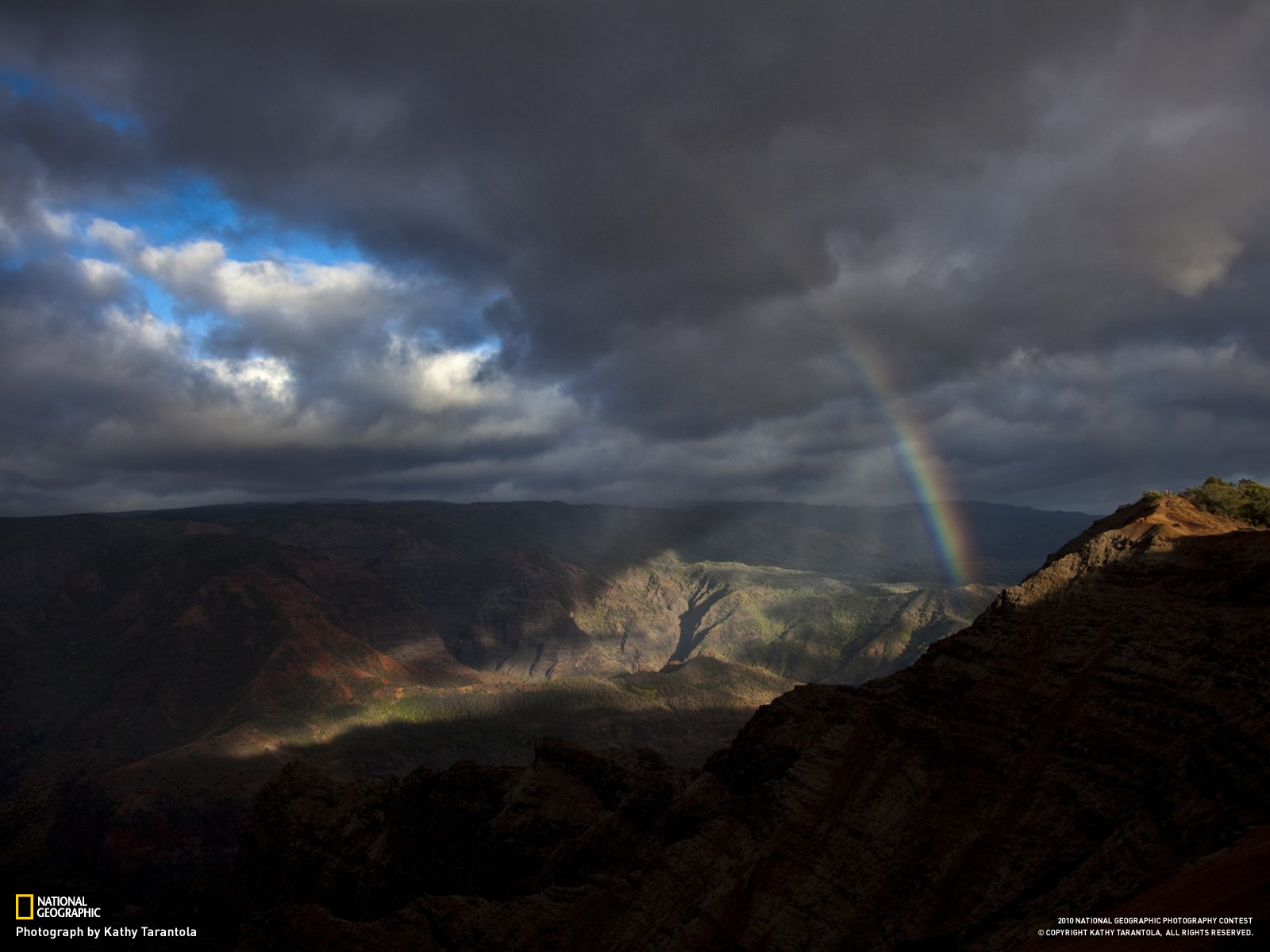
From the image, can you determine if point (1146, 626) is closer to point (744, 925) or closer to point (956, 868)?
point (956, 868)

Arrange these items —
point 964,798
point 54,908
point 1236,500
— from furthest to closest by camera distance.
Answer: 1. point 54,908
2. point 1236,500
3. point 964,798

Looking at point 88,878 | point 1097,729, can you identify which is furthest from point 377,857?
point 88,878

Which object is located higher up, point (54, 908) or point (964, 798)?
point (964, 798)

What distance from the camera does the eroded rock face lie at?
104ft

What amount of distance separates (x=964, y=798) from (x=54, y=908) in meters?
118

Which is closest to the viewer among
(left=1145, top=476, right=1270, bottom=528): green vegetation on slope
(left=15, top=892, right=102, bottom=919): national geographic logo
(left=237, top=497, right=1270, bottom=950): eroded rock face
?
(left=237, top=497, right=1270, bottom=950): eroded rock face

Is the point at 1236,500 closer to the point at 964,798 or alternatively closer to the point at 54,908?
the point at 964,798

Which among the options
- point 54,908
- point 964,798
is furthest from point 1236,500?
point 54,908

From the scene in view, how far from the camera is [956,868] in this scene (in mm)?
36562

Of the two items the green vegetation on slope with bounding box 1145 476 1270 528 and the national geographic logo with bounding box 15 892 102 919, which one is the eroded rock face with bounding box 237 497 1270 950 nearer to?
the green vegetation on slope with bounding box 1145 476 1270 528

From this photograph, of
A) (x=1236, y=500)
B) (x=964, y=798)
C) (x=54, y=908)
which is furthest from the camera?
(x=54, y=908)

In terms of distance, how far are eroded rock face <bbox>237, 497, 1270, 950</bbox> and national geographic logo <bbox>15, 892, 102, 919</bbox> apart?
62866mm

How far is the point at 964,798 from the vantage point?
130 feet

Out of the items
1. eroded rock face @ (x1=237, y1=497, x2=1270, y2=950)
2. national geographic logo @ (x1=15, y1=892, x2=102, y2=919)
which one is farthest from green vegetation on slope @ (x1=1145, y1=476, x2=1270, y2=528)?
national geographic logo @ (x1=15, y1=892, x2=102, y2=919)
